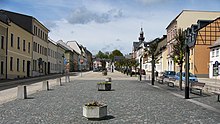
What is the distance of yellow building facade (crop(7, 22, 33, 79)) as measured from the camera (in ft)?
128

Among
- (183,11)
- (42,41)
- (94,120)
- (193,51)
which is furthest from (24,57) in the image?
(94,120)

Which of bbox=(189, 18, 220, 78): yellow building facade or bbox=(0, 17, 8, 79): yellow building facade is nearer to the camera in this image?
bbox=(0, 17, 8, 79): yellow building facade

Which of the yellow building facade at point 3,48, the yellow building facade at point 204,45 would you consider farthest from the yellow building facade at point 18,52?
the yellow building facade at point 204,45

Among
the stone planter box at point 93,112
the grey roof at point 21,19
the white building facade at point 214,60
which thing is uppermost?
the grey roof at point 21,19

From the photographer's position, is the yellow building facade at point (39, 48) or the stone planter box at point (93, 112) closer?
the stone planter box at point (93, 112)

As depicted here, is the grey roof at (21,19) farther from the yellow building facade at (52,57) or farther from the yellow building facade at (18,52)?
the yellow building facade at (52,57)

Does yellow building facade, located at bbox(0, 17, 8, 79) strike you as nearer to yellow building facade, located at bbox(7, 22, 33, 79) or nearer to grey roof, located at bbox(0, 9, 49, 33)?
yellow building facade, located at bbox(7, 22, 33, 79)

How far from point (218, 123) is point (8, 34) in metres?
32.2

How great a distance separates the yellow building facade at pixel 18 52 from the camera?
39156 millimetres

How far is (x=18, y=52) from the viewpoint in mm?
43000

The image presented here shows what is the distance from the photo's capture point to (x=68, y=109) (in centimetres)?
1262

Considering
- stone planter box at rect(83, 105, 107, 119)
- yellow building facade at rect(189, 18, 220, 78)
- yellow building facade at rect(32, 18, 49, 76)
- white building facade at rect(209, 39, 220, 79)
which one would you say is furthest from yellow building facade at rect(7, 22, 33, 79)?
stone planter box at rect(83, 105, 107, 119)

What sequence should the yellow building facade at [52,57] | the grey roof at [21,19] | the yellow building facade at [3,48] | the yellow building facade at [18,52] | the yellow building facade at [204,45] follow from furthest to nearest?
the yellow building facade at [52,57]
the yellow building facade at [204,45]
the grey roof at [21,19]
the yellow building facade at [18,52]
the yellow building facade at [3,48]

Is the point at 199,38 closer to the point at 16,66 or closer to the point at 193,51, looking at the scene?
the point at 193,51
